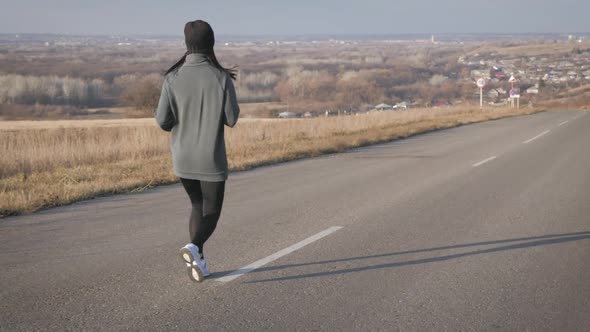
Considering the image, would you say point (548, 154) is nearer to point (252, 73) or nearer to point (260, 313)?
point (260, 313)

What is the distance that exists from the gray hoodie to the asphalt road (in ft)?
3.17

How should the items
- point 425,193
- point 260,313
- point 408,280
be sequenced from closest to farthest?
1. point 260,313
2. point 408,280
3. point 425,193

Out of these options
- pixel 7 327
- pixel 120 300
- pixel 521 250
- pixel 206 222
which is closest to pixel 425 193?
pixel 521 250

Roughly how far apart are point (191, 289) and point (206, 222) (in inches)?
20.5

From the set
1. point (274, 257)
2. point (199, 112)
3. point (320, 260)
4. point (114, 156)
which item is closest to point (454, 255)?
point (320, 260)

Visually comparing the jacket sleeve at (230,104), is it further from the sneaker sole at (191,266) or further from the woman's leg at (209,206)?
the sneaker sole at (191,266)

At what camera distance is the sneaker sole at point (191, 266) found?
479 cm

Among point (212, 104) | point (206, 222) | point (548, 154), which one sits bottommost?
point (548, 154)

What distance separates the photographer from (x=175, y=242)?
20.8 ft

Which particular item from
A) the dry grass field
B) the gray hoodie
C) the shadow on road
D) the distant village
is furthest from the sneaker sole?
the distant village

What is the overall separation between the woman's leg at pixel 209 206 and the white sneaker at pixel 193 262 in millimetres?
90

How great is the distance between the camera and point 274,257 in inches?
223

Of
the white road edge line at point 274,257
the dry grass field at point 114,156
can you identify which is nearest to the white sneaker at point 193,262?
the white road edge line at point 274,257

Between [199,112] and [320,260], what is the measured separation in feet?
6.08
